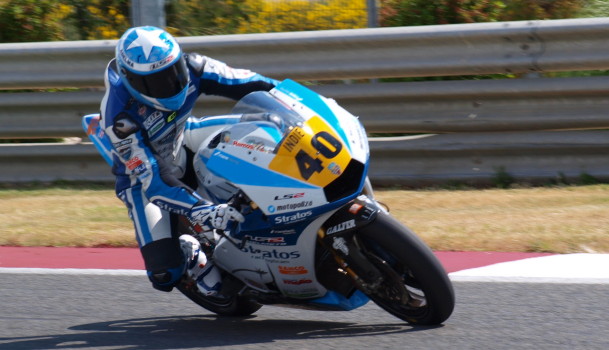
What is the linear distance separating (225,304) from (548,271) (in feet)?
5.97

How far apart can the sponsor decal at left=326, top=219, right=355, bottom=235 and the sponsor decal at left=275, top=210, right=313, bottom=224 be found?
0.13 metres

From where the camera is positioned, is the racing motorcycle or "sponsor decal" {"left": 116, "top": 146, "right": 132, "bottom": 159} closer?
the racing motorcycle

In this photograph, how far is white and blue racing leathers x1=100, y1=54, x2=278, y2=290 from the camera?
422 centimetres

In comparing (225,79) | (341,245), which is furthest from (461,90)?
(341,245)

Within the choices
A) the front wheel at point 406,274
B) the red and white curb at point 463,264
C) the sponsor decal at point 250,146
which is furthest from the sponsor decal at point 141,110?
the red and white curb at point 463,264

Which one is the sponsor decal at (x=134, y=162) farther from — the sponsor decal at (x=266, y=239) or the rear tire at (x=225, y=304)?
the rear tire at (x=225, y=304)

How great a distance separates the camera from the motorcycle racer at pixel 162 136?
13.8 ft

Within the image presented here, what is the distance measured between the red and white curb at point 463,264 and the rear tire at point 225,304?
2.90ft

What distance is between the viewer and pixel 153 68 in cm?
423

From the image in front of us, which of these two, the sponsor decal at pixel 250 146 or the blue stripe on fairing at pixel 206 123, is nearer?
the sponsor decal at pixel 250 146

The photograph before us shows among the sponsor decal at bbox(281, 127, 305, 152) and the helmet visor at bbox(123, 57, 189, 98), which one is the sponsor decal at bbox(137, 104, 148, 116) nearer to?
the helmet visor at bbox(123, 57, 189, 98)

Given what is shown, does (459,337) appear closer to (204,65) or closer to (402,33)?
(204,65)

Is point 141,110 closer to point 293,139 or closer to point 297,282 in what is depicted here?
point 293,139

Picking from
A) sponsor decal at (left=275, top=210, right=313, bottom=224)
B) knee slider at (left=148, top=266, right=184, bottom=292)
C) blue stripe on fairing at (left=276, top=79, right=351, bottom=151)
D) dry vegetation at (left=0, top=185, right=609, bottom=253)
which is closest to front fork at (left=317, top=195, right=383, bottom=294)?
sponsor decal at (left=275, top=210, right=313, bottom=224)
